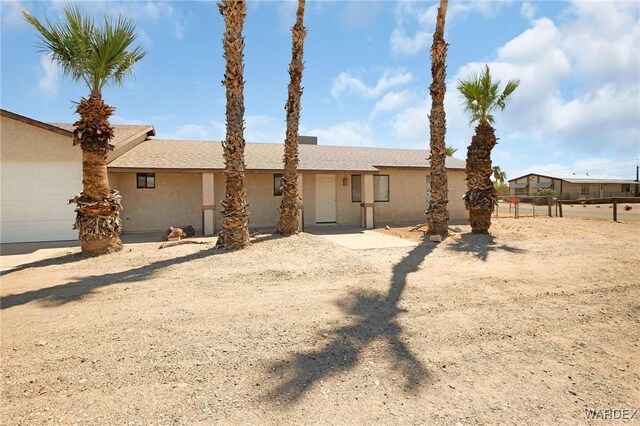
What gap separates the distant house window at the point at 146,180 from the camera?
1430cm

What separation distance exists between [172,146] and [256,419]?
1621cm

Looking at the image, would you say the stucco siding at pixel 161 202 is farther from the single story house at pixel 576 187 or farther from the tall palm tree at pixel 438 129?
the single story house at pixel 576 187

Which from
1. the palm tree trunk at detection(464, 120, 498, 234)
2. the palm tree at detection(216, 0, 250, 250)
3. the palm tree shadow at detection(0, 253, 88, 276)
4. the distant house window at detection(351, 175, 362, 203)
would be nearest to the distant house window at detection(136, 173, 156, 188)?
the palm tree shadow at detection(0, 253, 88, 276)

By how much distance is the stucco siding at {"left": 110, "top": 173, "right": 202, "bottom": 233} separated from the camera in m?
14.2

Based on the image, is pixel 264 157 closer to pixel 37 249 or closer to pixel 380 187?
pixel 380 187

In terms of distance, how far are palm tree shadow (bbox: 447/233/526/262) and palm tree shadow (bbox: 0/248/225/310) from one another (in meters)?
7.61

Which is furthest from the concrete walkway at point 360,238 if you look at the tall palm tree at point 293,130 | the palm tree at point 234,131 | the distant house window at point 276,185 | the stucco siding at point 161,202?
the stucco siding at point 161,202

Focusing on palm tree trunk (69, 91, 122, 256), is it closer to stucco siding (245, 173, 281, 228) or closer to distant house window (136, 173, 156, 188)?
distant house window (136, 173, 156, 188)

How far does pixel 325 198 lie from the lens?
54.4 feet

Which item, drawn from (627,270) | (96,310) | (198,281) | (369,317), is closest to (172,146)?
(198,281)

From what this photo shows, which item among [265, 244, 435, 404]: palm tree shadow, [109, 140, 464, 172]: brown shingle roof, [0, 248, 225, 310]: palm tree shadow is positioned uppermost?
[109, 140, 464, 172]: brown shingle roof

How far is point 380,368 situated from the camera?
11.3 feet

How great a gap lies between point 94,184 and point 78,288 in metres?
4.21

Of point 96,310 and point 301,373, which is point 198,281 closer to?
point 96,310
